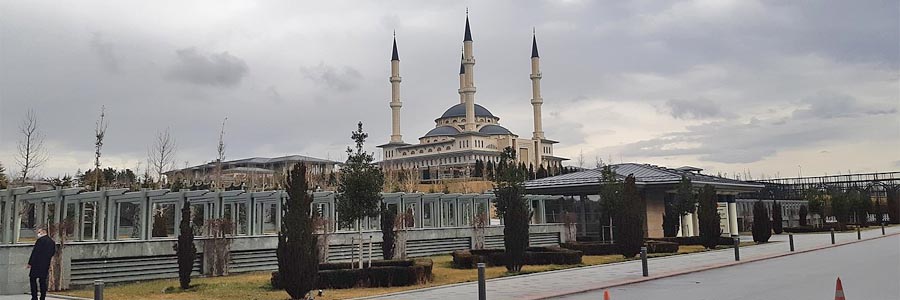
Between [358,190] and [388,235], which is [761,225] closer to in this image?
[388,235]

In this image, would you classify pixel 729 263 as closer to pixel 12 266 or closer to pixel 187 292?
pixel 187 292

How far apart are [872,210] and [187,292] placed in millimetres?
68423

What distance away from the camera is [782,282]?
1623 centimetres

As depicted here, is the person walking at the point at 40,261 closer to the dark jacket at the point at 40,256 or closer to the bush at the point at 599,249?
the dark jacket at the point at 40,256

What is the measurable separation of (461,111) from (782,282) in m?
97.0

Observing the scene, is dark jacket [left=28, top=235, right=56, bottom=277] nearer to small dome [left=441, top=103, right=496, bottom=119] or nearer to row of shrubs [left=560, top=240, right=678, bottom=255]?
row of shrubs [left=560, top=240, right=678, bottom=255]

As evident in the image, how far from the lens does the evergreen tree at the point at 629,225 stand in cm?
2669

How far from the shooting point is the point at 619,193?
2925 centimetres

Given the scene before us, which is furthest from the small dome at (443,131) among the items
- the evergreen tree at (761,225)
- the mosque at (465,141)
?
the evergreen tree at (761,225)

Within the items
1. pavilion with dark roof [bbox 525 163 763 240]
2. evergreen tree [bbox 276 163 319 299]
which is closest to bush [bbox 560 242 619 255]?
pavilion with dark roof [bbox 525 163 763 240]

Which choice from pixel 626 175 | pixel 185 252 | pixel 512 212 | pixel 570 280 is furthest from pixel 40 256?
pixel 626 175

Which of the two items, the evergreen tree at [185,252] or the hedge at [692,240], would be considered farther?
the hedge at [692,240]

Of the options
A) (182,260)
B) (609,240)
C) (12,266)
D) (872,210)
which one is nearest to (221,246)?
(182,260)

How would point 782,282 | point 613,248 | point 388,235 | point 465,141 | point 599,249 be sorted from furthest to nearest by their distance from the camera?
point 465,141 < point 599,249 < point 613,248 < point 388,235 < point 782,282
